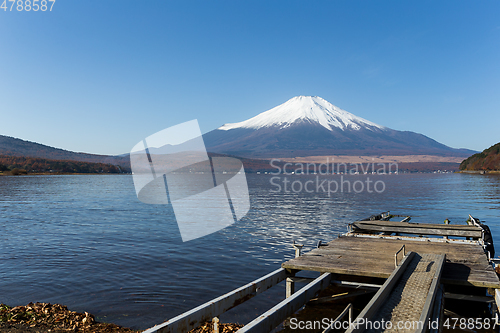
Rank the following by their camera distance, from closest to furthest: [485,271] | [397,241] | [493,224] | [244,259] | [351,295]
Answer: [485,271], [351,295], [397,241], [244,259], [493,224]

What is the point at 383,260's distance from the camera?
10102mm

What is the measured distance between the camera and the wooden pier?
572 centimetres

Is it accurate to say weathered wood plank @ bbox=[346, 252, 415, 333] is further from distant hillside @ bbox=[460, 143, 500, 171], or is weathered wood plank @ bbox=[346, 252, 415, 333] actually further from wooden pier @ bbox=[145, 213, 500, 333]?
distant hillside @ bbox=[460, 143, 500, 171]

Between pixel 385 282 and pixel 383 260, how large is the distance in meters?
3.74

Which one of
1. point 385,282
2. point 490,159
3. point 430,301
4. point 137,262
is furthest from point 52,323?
point 490,159

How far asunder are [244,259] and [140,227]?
12.1 meters

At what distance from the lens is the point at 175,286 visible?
38.1 feet

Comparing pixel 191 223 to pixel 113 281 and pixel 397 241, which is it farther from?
pixel 397 241

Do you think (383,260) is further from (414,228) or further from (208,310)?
(414,228)

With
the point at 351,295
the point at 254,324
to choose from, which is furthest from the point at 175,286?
the point at 254,324

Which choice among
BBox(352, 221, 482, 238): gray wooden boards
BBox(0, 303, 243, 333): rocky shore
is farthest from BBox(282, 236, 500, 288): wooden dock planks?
BBox(352, 221, 482, 238): gray wooden boards

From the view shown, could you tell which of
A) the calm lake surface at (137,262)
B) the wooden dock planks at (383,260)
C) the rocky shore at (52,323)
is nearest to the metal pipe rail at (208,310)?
the rocky shore at (52,323)

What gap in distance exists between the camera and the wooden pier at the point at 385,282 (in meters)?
5.72

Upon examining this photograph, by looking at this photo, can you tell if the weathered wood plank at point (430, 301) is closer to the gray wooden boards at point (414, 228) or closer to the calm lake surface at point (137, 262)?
the calm lake surface at point (137, 262)
